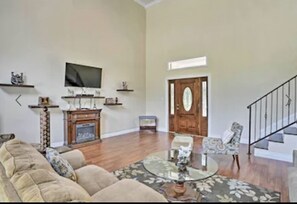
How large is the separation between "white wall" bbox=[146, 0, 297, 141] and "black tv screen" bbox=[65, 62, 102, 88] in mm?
2537

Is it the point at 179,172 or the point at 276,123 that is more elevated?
the point at 276,123

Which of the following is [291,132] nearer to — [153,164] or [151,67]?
[153,164]

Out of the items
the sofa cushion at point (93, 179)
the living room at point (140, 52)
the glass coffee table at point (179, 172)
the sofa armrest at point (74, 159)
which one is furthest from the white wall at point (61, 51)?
the glass coffee table at point (179, 172)

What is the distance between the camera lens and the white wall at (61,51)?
4.33 m

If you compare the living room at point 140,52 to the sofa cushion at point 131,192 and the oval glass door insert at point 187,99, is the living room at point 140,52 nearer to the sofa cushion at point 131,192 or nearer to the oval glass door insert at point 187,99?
the oval glass door insert at point 187,99

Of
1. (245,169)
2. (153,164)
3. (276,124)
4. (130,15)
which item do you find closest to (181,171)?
(153,164)

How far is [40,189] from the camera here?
1.15 m

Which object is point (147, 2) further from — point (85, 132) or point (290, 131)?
point (290, 131)

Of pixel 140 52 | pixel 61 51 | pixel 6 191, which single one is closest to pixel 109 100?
pixel 61 51

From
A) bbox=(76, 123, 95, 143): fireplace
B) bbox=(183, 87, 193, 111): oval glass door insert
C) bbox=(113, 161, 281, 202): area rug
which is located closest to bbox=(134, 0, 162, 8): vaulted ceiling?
bbox=(183, 87, 193, 111): oval glass door insert

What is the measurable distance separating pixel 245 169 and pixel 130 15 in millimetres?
6373

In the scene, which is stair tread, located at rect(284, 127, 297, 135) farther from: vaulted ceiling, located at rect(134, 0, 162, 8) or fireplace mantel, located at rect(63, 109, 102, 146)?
vaulted ceiling, located at rect(134, 0, 162, 8)

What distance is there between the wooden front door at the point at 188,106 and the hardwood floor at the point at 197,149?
722 millimetres

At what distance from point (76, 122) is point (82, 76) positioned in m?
1.38
